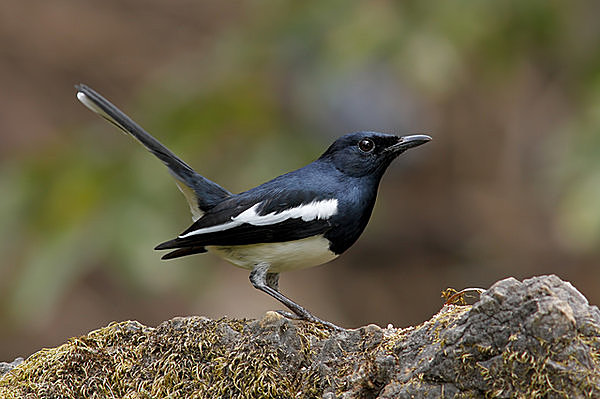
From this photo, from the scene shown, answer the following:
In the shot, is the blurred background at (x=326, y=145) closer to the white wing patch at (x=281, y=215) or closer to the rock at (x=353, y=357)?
the white wing patch at (x=281, y=215)

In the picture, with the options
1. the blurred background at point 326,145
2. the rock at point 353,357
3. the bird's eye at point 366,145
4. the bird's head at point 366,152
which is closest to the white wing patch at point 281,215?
the bird's head at point 366,152

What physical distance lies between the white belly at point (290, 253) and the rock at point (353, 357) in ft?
2.24

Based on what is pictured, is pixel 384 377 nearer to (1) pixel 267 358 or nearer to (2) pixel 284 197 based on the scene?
(1) pixel 267 358

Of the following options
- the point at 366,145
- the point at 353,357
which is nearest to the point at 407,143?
the point at 366,145

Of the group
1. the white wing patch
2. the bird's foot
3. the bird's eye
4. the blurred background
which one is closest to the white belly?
the white wing patch

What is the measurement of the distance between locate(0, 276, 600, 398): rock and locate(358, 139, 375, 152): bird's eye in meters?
1.37

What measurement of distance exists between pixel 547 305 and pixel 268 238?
5.69 ft

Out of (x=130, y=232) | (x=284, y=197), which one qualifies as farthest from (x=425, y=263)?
(x=284, y=197)

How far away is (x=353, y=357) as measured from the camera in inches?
129

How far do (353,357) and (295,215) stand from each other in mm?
1051

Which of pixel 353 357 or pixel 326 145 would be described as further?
pixel 326 145

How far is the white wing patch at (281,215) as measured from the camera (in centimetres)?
415

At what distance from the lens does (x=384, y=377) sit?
121 inches

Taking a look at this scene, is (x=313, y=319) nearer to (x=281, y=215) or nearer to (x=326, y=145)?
(x=281, y=215)
